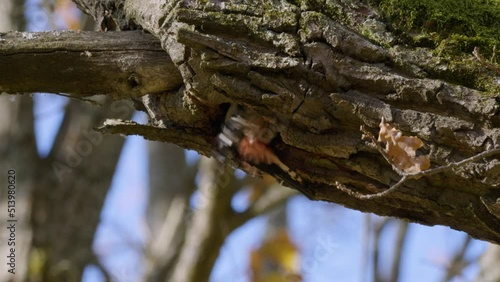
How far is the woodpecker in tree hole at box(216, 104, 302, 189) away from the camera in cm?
160

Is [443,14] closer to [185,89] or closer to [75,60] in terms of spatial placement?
[185,89]

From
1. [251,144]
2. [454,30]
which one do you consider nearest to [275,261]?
[251,144]

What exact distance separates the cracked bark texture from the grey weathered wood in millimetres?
104

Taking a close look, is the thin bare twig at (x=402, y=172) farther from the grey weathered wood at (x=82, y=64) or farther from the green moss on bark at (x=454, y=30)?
the grey weathered wood at (x=82, y=64)

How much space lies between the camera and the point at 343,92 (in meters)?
1.45

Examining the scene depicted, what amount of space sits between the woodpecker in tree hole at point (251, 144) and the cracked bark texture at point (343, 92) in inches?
2.5

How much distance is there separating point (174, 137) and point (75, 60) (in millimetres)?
346

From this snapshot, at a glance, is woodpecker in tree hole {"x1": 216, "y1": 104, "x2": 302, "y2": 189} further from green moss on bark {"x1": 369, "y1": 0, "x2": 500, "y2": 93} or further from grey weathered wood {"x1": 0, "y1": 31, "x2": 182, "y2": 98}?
green moss on bark {"x1": 369, "y1": 0, "x2": 500, "y2": 93}

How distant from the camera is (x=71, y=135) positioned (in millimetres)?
3951

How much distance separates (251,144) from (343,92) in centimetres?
32

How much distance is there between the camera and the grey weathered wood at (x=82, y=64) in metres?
1.66

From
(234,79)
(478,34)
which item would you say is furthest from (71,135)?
(478,34)

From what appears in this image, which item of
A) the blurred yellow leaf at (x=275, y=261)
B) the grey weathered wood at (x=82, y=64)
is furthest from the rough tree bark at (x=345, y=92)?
the blurred yellow leaf at (x=275, y=261)

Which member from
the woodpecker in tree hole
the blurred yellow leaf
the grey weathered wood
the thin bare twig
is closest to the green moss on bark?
the thin bare twig
